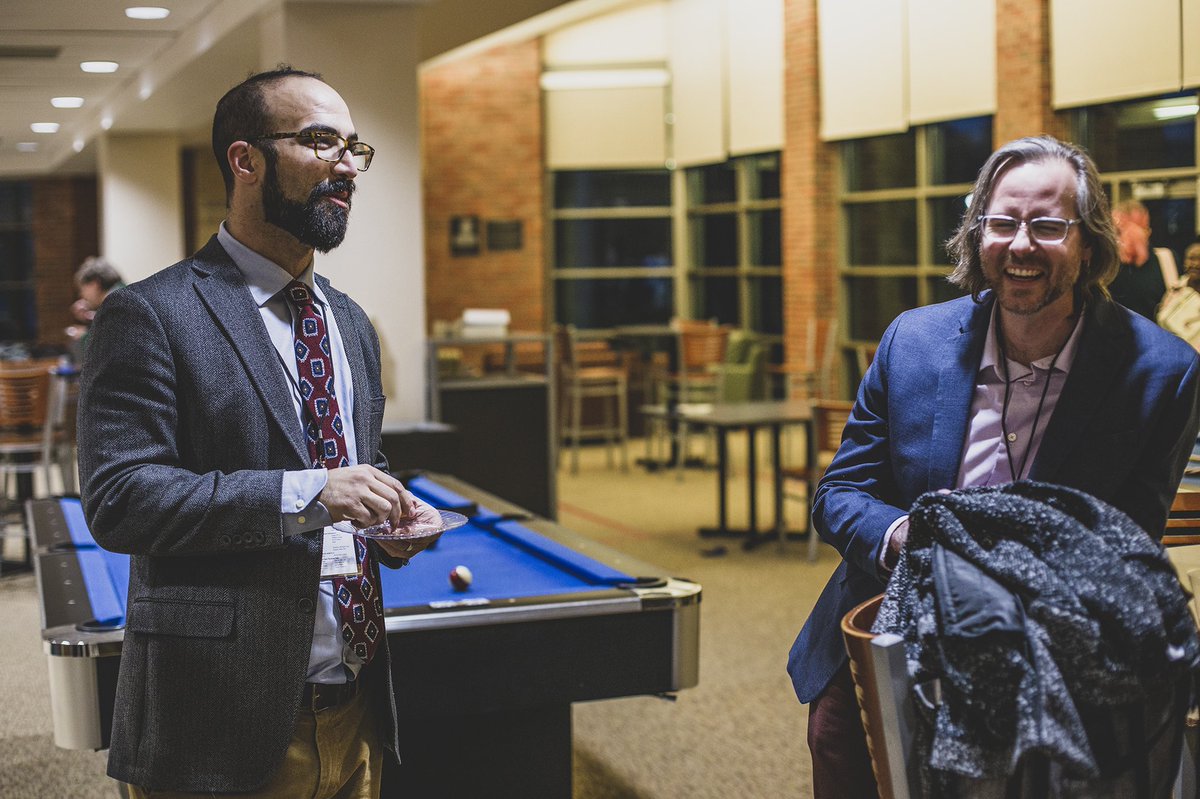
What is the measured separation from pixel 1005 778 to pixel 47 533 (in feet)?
11.2

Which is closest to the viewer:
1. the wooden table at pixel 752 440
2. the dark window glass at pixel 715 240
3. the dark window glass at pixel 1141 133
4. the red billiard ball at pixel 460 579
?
the red billiard ball at pixel 460 579

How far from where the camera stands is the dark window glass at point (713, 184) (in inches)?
500

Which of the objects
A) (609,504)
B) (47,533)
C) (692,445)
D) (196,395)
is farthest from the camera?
(692,445)

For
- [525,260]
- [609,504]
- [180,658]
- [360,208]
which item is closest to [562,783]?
[180,658]

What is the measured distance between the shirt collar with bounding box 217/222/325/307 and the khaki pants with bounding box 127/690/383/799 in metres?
0.62

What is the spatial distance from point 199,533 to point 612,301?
38.8 feet

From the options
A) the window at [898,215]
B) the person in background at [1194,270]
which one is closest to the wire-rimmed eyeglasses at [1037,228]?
the person in background at [1194,270]

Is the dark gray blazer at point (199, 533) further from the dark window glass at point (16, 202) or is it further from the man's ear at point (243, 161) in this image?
the dark window glass at point (16, 202)

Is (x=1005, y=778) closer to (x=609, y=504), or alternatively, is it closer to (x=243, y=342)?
(x=243, y=342)

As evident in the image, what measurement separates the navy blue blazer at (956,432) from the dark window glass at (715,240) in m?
10.8

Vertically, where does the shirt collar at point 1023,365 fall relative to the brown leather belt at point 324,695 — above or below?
above

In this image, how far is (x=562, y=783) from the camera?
3.39 m

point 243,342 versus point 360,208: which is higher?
point 360,208

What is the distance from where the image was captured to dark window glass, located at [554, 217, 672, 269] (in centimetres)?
1351
